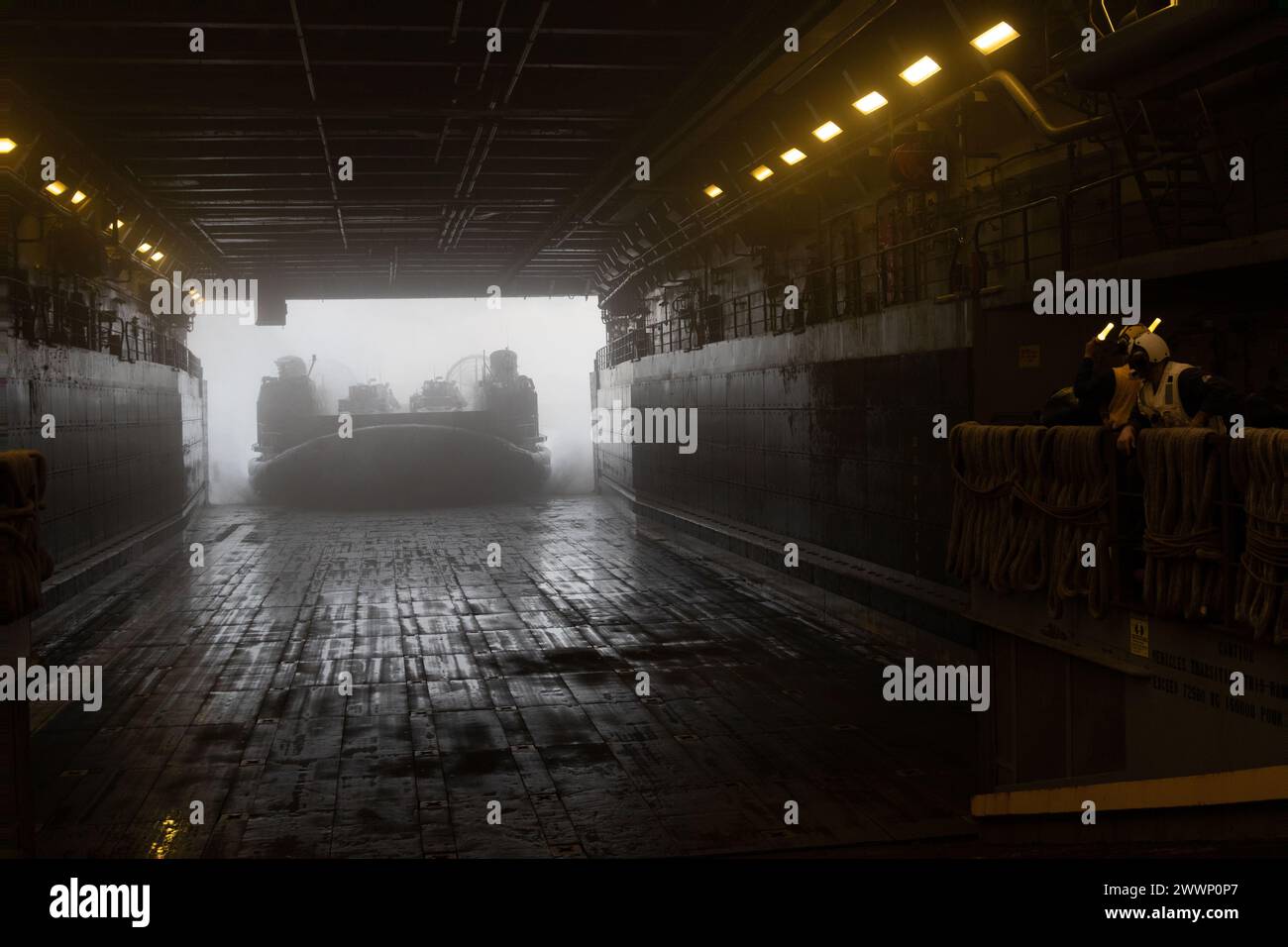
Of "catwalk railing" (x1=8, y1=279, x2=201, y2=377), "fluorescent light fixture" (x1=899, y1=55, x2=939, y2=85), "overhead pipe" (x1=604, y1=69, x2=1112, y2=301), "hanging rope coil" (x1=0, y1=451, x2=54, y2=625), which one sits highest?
"fluorescent light fixture" (x1=899, y1=55, x2=939, y2=85)

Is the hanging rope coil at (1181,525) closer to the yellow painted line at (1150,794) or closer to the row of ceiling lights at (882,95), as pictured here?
the yellow painted line at (1150,794)

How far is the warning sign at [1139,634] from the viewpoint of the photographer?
677 cm

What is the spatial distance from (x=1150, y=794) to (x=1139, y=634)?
0.89 meters

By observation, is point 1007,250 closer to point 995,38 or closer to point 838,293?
point 995,38

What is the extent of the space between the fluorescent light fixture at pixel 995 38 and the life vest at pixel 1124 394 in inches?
242

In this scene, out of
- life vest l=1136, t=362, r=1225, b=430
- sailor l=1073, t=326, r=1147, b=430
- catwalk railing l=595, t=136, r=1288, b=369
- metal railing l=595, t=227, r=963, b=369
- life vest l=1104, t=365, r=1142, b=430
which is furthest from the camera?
metal railing l=595, t=227, r=963, b=369

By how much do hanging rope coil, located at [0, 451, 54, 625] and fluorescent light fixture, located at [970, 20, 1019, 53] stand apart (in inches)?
408

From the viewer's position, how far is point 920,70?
1462 centimetres

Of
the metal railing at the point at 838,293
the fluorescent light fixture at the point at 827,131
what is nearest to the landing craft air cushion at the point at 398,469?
the metal railing at the point at 838,293

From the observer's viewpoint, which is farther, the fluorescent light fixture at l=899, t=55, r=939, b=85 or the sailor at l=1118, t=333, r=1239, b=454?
the fluorescent light fixture at l=899, t=55, r=939, b=85

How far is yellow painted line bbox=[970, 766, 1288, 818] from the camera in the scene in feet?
18.5

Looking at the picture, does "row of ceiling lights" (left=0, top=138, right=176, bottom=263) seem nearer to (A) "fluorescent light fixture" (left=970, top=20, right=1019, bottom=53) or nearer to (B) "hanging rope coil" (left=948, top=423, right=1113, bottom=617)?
(A) "fluorescent light fixture" (left=970, top=20, right=1019, bottom=53)

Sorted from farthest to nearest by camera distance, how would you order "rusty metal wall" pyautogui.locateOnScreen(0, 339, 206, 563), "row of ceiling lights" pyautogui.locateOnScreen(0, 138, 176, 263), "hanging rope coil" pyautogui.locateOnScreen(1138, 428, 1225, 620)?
"row of ceiling lights" pyautogui.locateOnScreen(0, 138, 176, 263)
"rusty metal wall" pyautogui.locateOnScreen(0, 339, 206, 563)
"hanging rope coil" pyautogui.locateOnScreen(1138, 428, 1225, 620)

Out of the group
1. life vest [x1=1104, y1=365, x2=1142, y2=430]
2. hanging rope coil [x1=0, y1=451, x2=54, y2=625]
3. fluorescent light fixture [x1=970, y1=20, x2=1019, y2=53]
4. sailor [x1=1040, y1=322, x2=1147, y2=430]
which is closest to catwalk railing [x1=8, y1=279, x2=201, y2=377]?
hanging rope coil [x1=0, y1=451, x2=54, y2=625]
